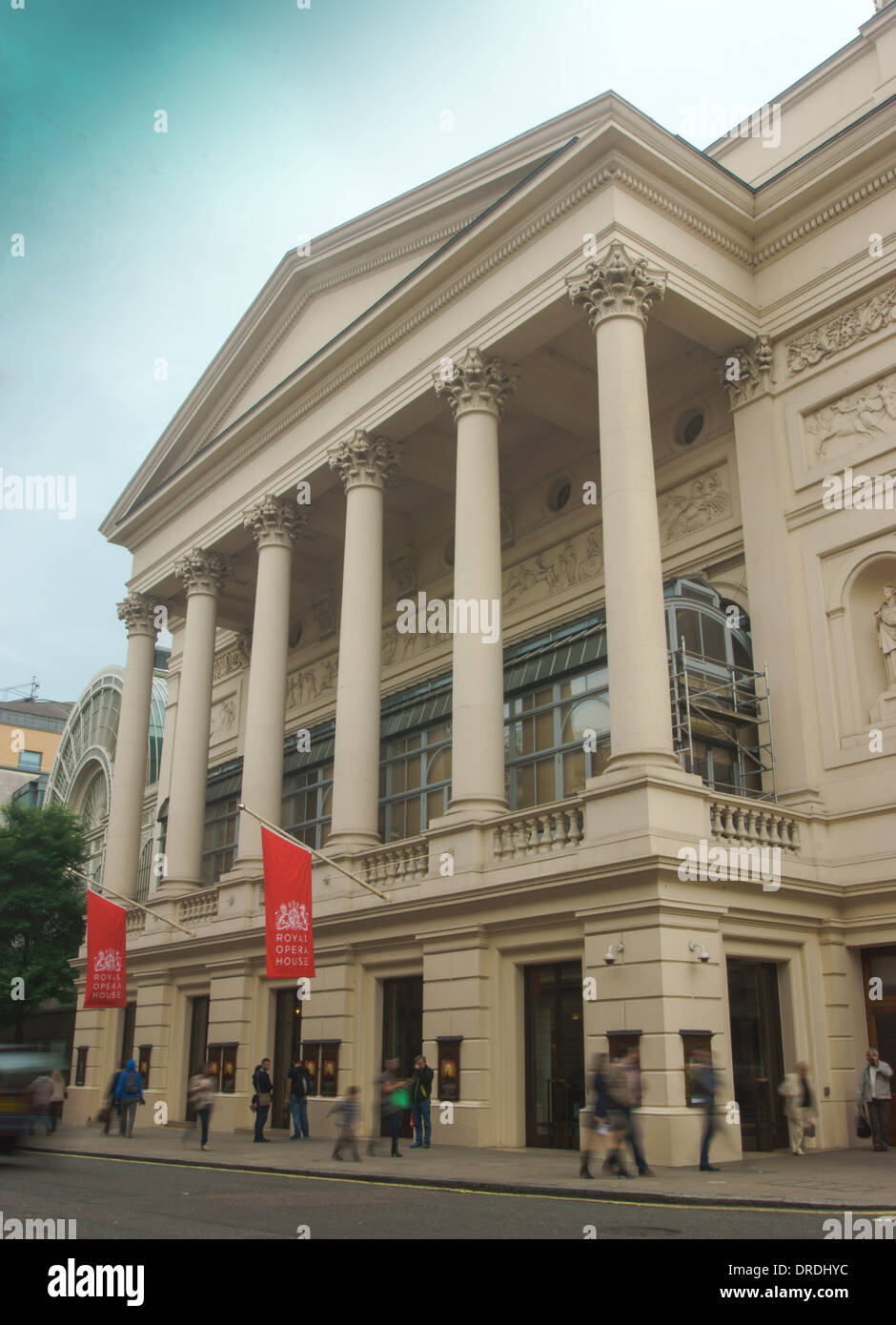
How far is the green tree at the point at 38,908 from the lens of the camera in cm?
4415

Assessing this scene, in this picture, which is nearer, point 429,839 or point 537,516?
point 429,839

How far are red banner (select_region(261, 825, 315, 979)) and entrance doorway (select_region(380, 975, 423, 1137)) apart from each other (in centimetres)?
242

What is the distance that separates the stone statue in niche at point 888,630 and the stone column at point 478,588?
25.1 feet

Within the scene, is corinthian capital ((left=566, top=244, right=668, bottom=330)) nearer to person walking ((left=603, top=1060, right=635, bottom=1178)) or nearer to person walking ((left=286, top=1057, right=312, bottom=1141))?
person walking ((left=603, top=1060, right=635, bottom=1178))

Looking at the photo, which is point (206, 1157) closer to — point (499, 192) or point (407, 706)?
point (407, 706)

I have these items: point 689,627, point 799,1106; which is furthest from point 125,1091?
point 689,627

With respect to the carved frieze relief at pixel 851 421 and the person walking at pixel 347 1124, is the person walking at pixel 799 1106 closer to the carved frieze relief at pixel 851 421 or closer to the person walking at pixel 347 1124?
the person walking at pixel 347 1124

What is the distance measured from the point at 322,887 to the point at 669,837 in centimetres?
1104

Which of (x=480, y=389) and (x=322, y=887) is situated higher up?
(x=480, y=389)

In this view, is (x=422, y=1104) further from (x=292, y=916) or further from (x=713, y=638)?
(x=713, y=638)

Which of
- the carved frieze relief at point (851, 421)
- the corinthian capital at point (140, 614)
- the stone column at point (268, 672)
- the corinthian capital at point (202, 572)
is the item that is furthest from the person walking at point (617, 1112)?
the corinthian capital at point (140, 614)

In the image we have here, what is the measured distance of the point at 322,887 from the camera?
88.7 feet

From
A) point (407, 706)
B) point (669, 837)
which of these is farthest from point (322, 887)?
point (669, 837)

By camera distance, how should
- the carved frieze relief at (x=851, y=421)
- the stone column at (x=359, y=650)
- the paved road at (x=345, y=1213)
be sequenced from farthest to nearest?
1. the stone column at (x=359, y=650)
2. the carved frieze relief at (x=851, y=421)
3. the paved road at (x=345, y=1213)
